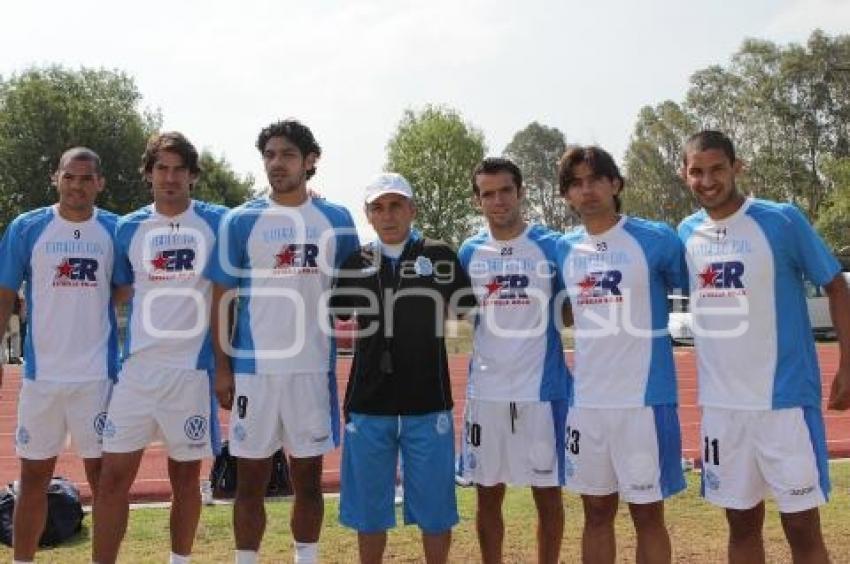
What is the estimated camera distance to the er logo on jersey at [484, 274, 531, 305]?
485 cm

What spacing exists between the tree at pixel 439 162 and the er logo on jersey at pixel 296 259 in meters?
41.3

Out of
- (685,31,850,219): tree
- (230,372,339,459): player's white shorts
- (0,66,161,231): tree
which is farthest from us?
(685,31,850,219): tree

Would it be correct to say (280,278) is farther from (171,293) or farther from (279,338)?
(171,293)

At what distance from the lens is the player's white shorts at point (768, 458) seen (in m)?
3.98

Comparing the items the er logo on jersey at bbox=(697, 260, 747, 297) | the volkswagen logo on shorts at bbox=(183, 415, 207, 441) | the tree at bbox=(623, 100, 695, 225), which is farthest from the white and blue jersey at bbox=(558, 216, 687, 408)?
the tree at bbox=(623, 100, 695, 225)

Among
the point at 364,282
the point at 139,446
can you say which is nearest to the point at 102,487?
the point at 139,446

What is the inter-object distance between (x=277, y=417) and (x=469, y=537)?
198 cm

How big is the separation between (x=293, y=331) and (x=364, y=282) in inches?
17.8

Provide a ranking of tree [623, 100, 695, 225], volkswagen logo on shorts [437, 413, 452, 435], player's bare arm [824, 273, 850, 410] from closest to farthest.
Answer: player's bare arm [824, 273, 850, 410]
volkswagen logo on shorts [437, 413, 452, 435]
tree [623, 100, 695, 225]

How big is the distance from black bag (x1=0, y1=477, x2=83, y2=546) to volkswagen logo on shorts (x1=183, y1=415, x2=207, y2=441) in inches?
62.3

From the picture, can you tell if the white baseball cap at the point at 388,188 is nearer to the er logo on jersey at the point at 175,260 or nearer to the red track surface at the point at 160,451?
the er logo on jersey at the point at 175,260

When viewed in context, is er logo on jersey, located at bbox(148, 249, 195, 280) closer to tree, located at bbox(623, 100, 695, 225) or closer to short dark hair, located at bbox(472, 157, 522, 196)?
short dark hair, located at bbox(472, 157, 522, 196)

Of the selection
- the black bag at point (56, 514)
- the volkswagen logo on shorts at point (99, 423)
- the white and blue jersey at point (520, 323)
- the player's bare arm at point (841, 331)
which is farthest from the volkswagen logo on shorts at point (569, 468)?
the black bag at point (56, 514)

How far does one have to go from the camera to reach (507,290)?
4.88 meters
